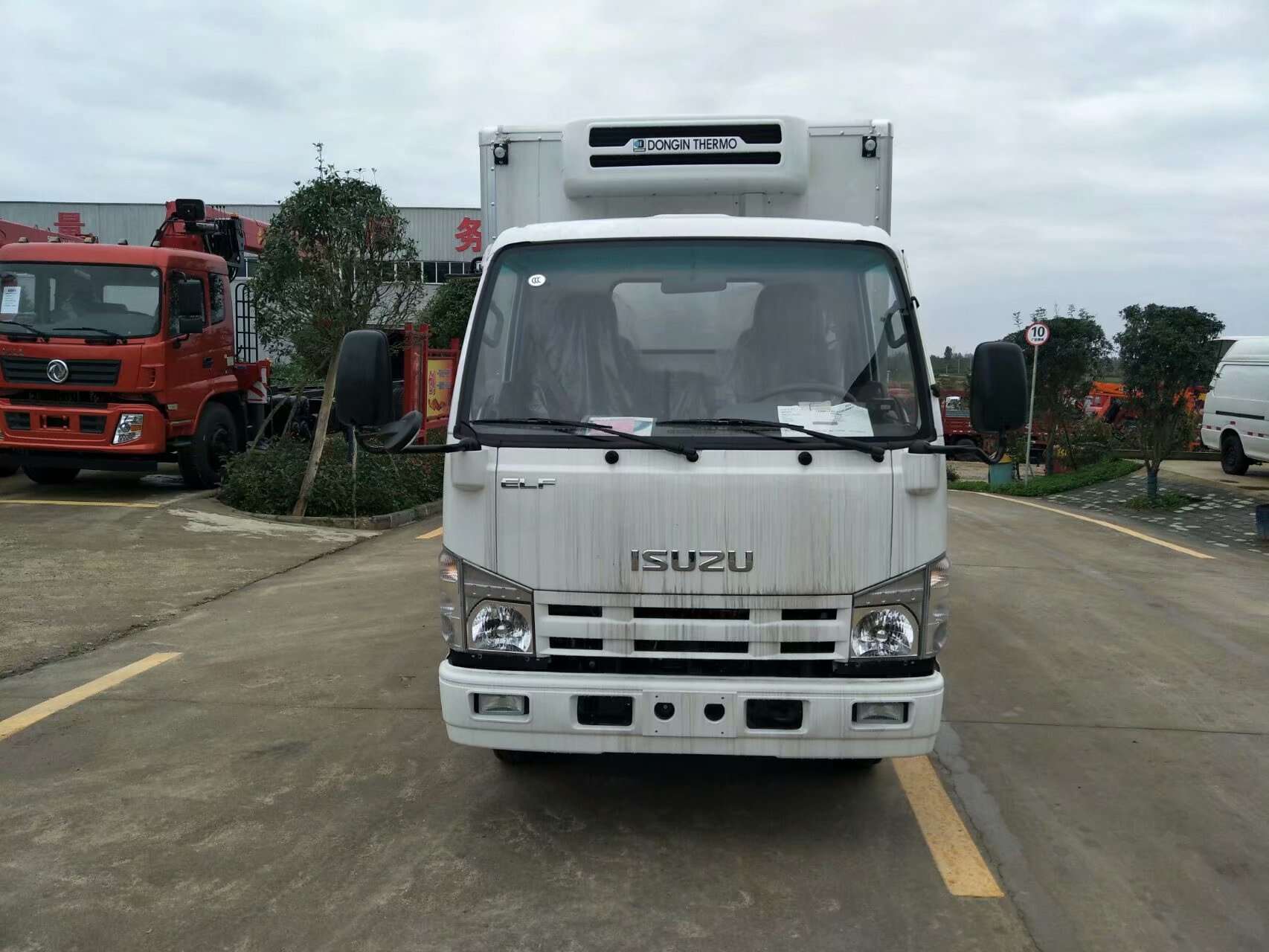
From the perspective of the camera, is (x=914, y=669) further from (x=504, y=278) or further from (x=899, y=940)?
(x=504, y=278)

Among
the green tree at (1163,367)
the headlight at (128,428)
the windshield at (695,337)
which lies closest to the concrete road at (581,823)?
the windshield at (695,337)

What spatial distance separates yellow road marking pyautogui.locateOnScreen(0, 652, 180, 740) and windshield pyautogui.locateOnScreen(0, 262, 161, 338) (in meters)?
6.53

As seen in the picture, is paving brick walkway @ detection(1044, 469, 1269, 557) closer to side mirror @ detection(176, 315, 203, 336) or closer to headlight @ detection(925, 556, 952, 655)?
headlight @ detection(925, 556, 952, 655)

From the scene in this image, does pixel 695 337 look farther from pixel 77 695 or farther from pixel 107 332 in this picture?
pixel 107 332

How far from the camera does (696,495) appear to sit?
368 centimetres

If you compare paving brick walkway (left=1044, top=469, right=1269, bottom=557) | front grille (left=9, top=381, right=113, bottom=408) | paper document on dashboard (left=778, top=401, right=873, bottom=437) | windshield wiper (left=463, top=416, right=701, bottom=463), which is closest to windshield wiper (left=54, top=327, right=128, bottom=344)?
front grille (left=9, top=381, right=113, bottom=408)

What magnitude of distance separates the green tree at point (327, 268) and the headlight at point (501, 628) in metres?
7.99

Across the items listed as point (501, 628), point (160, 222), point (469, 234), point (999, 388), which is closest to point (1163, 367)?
point (999, 388)

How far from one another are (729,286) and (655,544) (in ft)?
3.68

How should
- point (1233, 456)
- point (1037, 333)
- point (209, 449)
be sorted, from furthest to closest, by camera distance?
point (1037, 333) < point (1233, 456) < point (209, 449)

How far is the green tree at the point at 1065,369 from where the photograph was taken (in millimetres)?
22016

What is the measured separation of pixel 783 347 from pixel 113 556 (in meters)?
7.56

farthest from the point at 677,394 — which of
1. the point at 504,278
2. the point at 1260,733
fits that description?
the point at 1260,733

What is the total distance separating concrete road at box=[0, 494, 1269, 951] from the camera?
11.4 feet
